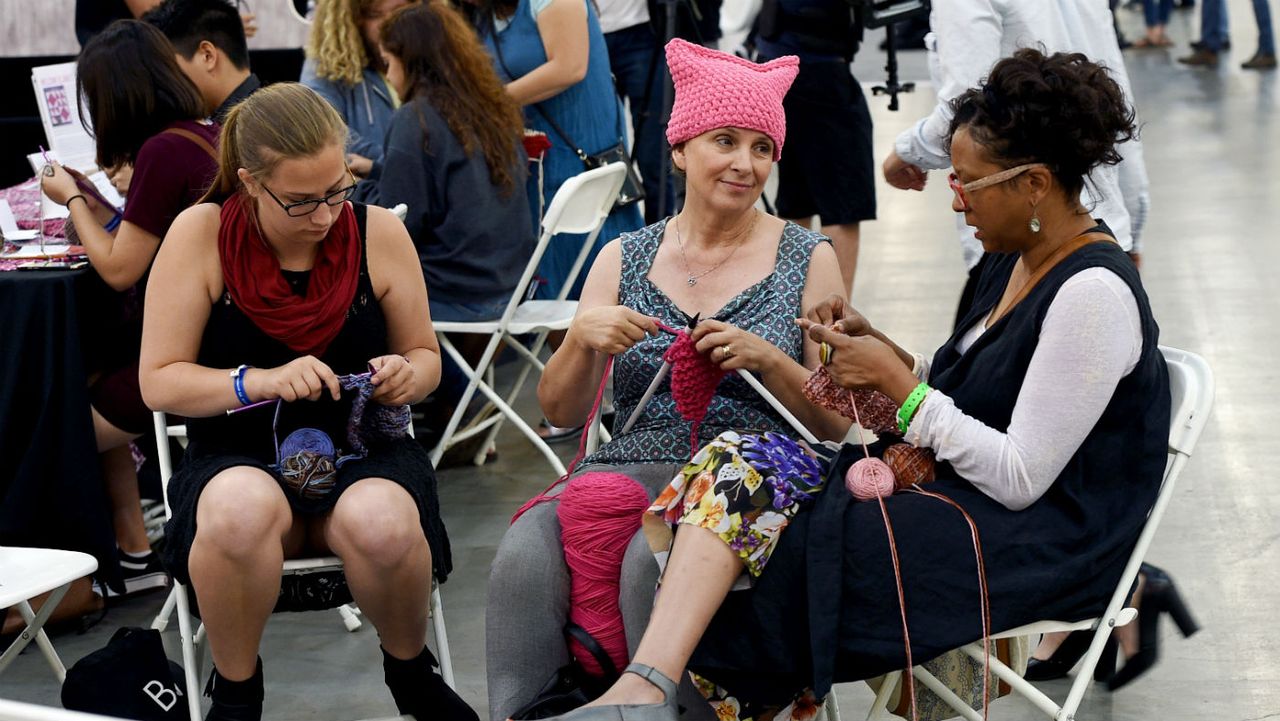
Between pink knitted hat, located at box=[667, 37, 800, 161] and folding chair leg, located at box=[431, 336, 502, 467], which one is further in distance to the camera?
folding chair leg, located at box=[431, 336, 502, 467]

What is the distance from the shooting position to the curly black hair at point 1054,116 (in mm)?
2133

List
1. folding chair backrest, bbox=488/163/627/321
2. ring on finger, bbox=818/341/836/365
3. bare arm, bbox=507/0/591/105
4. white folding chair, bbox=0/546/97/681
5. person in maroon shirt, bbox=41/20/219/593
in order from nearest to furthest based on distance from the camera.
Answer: ring on finger, bbox=818/341/836/365, white folding chair, bbox=0/546/97/681, person in maroon shirt, bbox=41/20/219/593, folding chair backrest, bbox=488/163/627/321, bare arm, bbox=507/0/591/105

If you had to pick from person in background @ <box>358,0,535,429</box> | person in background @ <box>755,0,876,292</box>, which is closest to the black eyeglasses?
person in background @ <box>358,0,535,429</box>

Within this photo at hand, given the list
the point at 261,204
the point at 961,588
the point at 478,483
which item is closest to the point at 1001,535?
the point at 961,588

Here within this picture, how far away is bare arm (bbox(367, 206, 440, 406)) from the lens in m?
2.66

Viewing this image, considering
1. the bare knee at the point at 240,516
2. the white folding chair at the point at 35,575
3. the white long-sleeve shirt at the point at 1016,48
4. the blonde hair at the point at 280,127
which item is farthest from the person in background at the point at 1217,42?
the white folding chair at the point at 35,575

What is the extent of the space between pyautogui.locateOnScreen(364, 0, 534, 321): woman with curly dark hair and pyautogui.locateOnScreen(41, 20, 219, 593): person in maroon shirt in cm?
75

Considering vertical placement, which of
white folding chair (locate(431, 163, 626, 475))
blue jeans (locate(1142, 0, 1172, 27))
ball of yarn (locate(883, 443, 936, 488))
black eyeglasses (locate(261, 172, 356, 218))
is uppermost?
black eyeglasses (locate(261, 172, 356, 218))

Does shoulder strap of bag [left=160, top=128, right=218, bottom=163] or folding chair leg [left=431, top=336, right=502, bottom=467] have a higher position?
shoulder strap of bag [left=160, top=128, right=218, bottom=163]

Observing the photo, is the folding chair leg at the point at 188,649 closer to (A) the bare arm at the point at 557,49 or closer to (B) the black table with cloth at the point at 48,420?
(B) the black table with cloth at the point at 48,420

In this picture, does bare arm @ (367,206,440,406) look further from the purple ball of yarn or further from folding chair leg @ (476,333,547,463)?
folding chair leg @ (476,333,547,463)

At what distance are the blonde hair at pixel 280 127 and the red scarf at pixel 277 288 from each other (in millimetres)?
114

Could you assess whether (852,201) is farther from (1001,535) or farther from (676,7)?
(1001,535)

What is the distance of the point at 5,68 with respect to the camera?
5512mm
